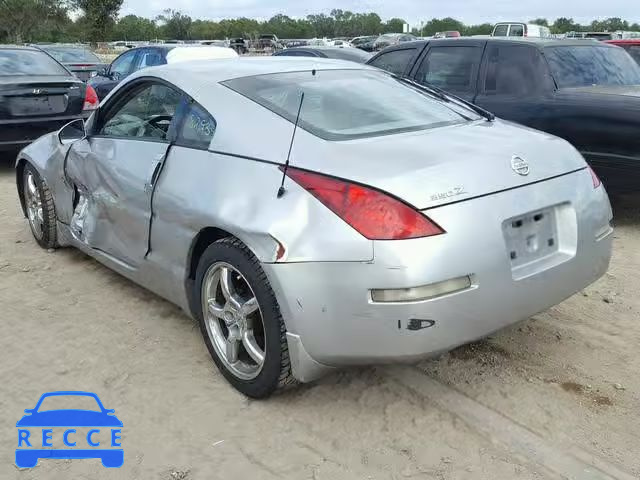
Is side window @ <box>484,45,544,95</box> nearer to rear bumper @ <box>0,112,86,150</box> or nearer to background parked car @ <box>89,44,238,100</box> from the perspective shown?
rear bumper @ <box>0,112,86,150</box>

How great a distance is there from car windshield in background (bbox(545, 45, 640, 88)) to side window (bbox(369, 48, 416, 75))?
1509mm

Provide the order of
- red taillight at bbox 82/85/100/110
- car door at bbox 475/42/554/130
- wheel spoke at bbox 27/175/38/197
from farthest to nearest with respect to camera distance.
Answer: red taillight at bbox 82/85/100/110 < car door at bbox 475/42/554/130 < wheel spoke at bbox 27/175/38/197

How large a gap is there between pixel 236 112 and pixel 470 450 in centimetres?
180

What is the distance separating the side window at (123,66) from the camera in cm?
1168

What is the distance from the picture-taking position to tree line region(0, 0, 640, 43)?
173ft

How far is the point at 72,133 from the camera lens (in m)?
4.36

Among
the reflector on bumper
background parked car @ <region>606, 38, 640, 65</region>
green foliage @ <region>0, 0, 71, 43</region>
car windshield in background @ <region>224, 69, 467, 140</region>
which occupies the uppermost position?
green foliage @ <region>0, 0, 71, 43</region>

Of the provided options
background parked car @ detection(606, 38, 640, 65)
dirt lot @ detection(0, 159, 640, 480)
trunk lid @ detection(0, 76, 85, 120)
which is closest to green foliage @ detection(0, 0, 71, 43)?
trunk lid @ detection(0, 76, 85, 120)

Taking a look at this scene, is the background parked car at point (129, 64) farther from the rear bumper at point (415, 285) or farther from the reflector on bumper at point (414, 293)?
the reflector on bumper at point (414, 293)

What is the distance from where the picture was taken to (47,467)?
2.58 metres

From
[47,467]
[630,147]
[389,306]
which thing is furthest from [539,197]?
[630,147]

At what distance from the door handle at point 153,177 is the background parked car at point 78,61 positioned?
484 inches

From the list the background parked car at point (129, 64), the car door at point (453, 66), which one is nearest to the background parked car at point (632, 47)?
the car door at point (453, 66)

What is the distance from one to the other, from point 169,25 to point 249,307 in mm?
100919
